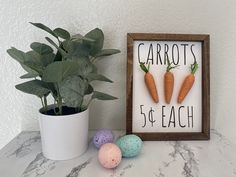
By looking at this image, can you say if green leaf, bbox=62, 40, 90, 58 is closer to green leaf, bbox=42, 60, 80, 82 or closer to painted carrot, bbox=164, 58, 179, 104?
green leaf, bbox=42, 60, 80, 82

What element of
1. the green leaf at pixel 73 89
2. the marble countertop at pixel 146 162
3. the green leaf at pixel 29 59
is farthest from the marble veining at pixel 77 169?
the green leaf at pixel 29 59

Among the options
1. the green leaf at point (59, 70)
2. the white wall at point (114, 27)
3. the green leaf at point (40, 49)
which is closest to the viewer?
the green leaf at point (59, 70)

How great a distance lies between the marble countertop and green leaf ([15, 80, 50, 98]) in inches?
7.3

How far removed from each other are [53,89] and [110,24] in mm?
297

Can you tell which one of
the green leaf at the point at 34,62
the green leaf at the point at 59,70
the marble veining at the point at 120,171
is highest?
the green leaf at the point at 34,62

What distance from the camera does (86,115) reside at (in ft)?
2.05

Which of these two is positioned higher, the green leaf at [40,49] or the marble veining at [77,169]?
the green leaf at [40,49]

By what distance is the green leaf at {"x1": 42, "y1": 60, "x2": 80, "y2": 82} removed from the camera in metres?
0.49

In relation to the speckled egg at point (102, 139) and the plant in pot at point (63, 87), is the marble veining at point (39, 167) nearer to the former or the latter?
the plant in pot at point (63, 87)

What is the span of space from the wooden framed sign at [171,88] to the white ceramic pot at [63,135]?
0.17 metres

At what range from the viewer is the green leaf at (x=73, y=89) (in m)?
0.56

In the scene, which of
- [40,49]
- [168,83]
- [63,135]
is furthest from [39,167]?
[168,83]

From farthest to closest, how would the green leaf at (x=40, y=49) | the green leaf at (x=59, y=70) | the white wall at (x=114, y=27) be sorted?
the white wall at (x=114, y=27), the green leaf at (x=40, y=49), the green leaf at (x=59, y=70)

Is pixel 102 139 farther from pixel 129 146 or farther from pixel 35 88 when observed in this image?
pixel 35 88
